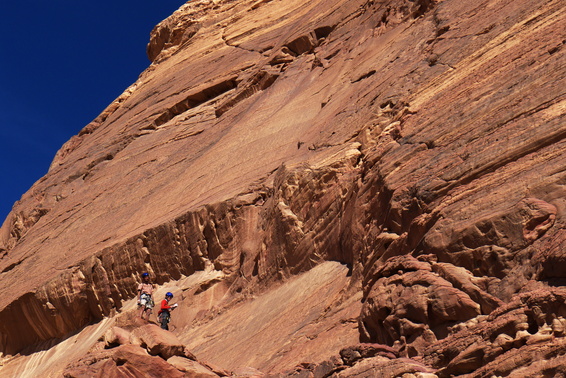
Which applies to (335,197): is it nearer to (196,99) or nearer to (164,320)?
(164,320)

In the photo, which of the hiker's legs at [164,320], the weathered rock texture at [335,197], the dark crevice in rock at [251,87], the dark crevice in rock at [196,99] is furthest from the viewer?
the dark crevice in rock at [196,99]

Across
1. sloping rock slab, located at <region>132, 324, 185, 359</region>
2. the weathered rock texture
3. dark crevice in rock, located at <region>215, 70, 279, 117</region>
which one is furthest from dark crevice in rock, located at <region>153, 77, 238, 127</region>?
sloping rock slab, located at <region>132, 324, 185, 359</region>

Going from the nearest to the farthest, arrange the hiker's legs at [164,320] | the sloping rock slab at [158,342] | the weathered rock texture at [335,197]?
the weathered rock texture at [335,197]
the sloping rock slab at [158,342]
the hiker's legs at [164,320]

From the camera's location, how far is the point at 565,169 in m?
11.2

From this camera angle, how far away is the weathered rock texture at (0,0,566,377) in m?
11.0

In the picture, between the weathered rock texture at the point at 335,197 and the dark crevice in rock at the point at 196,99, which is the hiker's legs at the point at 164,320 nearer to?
the weathered rock texture at the point at 335,197

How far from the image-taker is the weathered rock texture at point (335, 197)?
11000 mm

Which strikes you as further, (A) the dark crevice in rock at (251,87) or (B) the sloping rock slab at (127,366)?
(A) the dark crevice in rock at (251,87)

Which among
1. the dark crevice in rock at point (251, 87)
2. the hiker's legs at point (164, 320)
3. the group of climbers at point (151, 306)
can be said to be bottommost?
the hiker's legs at point (164, 320)

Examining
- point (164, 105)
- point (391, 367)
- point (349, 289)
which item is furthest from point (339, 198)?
point (164, 105)

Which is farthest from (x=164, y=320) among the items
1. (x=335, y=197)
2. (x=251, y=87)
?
(x=251, y=87)

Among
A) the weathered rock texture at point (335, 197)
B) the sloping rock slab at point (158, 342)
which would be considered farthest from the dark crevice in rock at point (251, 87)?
the sloping rock slab at point (158, 342)

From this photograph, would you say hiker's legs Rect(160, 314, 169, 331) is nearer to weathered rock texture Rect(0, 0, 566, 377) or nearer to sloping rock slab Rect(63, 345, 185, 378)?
weathered rock texture Rect(0, 0, 566, 377)

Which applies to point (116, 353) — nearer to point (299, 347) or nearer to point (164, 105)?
point (299, 347)
